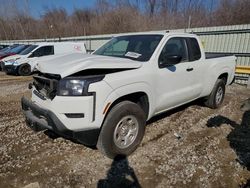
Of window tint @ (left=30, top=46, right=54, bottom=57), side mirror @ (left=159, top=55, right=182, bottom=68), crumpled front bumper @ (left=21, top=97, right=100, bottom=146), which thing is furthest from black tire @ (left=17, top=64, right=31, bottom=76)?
side mirror @ (left=159, top=55, right=182, bottom=68)

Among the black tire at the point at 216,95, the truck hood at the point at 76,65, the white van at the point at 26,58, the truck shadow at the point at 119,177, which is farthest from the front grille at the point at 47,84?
the white van at the point at 26,58

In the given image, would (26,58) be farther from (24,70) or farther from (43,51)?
(43,51)

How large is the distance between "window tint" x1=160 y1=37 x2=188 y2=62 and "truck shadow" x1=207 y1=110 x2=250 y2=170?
1.70 m

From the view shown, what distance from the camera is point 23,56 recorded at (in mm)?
11492

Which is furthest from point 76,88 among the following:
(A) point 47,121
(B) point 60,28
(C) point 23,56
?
(B) point 60,28

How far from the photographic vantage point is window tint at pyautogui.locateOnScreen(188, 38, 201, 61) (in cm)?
460

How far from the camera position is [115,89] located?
9.89ft

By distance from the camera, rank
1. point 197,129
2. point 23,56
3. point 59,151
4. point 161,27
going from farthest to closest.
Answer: point 161,27 < point 23,56 < point 197,129 < point 59,151

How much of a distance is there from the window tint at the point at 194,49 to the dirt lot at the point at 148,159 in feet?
4.68

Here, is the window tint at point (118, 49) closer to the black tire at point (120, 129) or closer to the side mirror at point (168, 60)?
the side mirror at point (168, 60)

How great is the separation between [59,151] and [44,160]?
1.00 ft

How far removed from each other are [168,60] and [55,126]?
2.14 meters

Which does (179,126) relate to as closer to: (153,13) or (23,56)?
(23,56)

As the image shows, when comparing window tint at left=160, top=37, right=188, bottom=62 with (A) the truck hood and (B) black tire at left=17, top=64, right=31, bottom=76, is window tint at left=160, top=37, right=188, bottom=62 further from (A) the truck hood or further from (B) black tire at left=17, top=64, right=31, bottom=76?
(B) black tire at left=17, top=64, right=31, bottom=76
